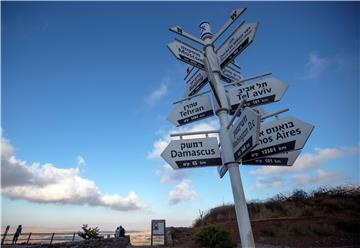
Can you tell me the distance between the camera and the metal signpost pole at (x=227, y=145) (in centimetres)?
344

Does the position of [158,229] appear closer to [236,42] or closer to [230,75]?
[230,75]

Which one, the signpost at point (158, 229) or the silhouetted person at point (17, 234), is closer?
the signpost at point (158, 229)

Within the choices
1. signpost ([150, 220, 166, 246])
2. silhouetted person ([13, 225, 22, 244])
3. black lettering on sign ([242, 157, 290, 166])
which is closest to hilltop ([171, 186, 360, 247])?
signpost ([150, 220, 166, 246])

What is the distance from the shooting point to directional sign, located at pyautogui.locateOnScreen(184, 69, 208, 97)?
497 centimetres

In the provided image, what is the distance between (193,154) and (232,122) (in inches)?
30.7

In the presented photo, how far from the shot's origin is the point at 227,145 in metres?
3.75

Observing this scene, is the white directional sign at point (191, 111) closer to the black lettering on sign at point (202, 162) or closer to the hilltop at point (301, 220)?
the black lettering on sign at point (202, 162)

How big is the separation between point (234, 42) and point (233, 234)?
1272cm

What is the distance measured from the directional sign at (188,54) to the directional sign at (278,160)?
2.05 m

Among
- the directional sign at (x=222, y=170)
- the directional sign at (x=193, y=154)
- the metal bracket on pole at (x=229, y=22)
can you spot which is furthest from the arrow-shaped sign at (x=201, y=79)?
the directional sign at (x=222, y=170)

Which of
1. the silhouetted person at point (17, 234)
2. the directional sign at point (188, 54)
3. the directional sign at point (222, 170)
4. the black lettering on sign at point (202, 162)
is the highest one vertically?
the directional sign at point (188, 54)

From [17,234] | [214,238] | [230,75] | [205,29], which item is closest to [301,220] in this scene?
[214,238]

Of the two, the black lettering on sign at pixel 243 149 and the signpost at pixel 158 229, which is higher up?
the signpost at pixel 158 229

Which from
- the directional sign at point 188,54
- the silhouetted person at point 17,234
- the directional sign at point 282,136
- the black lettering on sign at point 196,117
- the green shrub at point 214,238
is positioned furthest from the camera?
the silhouetted person at point 17,234
